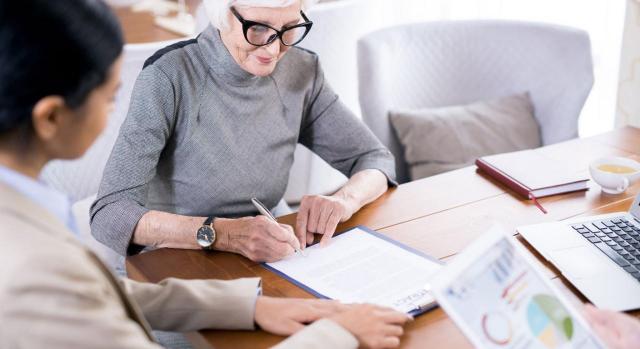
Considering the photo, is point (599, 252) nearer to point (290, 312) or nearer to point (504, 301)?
point (504, 301)

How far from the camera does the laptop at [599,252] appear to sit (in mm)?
1235

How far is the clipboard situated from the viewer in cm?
120

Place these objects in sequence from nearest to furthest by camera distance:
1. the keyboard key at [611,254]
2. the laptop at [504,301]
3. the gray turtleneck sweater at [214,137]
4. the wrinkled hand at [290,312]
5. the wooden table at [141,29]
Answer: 1. the laptop at [504,301]
2. the wrinkled hand at [290,312]
3. the keyboard key at [611,254]
4. the gray turtleneck sweater at [214,137]
5. the wooden table at [141,29]

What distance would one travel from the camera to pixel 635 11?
2.39 m

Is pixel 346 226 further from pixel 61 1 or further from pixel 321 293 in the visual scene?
pixel 61 1

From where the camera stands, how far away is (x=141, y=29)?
137 inches

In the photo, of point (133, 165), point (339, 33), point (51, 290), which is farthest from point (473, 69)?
point (51, 290)

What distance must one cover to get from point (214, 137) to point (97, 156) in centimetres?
76

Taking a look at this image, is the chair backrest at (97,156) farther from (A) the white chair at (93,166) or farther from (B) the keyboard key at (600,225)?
(B) the keyboard key at (600,225)

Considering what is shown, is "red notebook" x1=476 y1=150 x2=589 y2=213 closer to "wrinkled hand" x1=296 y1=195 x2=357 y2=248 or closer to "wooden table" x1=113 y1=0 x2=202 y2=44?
"wrinkled hand" x1=296 y1=195 x2=357 y2=248

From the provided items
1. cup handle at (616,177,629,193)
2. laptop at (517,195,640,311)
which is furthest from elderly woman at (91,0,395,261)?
cup handle at (616,177,629,193)

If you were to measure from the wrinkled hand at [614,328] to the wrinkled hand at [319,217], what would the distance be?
53 cm

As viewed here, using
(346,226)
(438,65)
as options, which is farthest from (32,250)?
(438,65)

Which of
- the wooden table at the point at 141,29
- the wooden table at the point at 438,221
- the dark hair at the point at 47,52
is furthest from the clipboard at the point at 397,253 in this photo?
the wooden table at the point at 141,29
